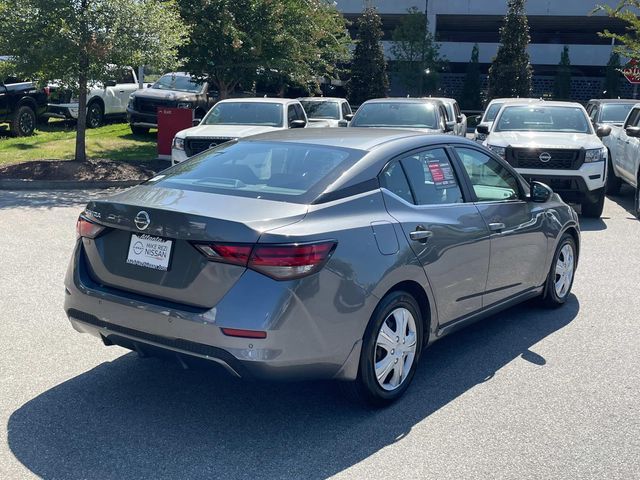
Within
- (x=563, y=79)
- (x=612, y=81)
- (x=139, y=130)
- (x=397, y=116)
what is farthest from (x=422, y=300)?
(x=612, y=81)

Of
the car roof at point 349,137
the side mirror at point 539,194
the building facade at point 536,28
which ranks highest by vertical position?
the building facade at point 536,28

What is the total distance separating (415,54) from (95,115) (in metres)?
Result: 21.8

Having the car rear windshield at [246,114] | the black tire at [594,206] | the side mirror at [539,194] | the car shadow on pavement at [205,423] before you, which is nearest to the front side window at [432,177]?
the side mirror at [539,194]

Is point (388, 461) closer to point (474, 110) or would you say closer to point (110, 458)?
point (110, 458)

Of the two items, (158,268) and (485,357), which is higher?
(158,268)

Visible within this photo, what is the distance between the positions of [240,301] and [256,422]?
2.82ft

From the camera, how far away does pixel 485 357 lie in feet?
18.1

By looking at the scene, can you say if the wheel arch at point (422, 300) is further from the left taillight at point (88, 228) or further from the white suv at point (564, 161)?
the white suv at point (564, 161)

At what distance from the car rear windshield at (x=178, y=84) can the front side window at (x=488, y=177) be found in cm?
1711

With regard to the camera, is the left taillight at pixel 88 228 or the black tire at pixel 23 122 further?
the black tire at pixel 23 122

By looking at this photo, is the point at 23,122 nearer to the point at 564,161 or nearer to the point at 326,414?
the point at 564,161

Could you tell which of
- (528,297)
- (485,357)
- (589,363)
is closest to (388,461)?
(485,357)

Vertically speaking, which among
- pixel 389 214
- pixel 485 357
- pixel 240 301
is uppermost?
pixel 389 214

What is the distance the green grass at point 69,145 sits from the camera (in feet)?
53.5
